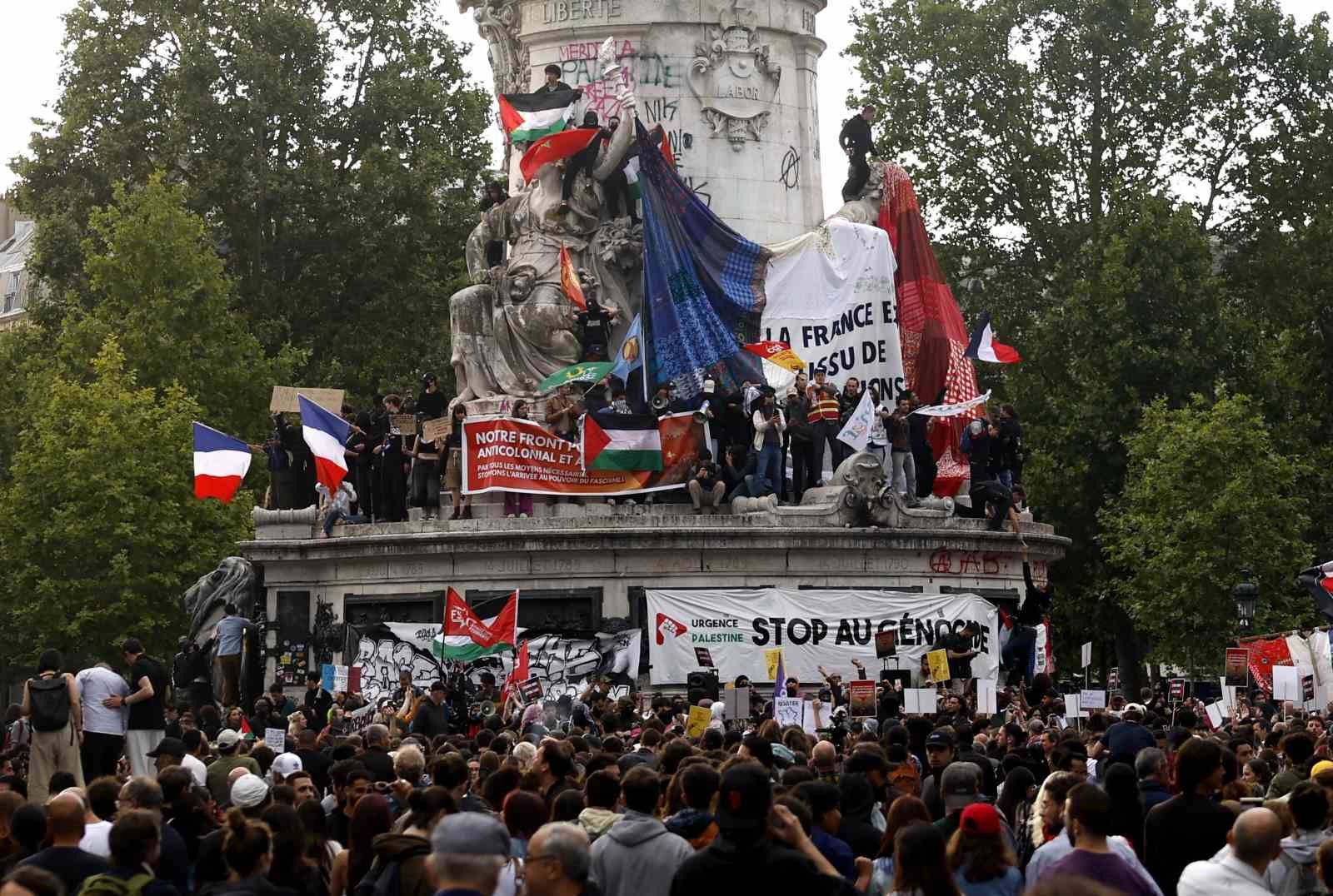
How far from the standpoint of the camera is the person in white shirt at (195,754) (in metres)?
16.3

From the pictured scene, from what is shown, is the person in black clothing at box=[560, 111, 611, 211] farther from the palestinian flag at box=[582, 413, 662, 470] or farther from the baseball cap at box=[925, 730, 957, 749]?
the baseball cap at box=[925, 730, 957, 749]

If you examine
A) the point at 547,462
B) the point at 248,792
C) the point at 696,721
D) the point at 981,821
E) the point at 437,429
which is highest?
the point at 437,429

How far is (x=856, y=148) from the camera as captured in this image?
3788 centimetres

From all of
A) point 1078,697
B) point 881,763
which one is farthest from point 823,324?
point 881,763

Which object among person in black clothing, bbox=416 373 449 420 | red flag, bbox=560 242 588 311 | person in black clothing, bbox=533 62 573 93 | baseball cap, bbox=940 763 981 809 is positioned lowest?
baseball cap, bbox=940 763 981 809

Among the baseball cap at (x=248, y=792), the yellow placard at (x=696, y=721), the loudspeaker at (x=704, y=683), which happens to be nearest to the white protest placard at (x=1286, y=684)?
the loudspeaker at (x=704, y=683)

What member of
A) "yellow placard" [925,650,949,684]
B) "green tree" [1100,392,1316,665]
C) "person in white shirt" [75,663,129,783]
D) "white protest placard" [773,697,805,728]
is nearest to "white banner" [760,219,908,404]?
"yellow placard" [925,650,949,684]

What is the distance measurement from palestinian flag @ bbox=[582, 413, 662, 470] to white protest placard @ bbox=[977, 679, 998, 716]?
558 centimetres

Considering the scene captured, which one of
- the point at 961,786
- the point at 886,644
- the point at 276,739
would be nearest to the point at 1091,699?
the point at 886,644

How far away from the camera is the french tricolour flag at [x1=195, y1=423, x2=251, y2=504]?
3466cm

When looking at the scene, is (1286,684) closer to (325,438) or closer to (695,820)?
(325,438)

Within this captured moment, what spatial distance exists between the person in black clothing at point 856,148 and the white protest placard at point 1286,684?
43.7ft

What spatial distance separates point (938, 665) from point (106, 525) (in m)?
21.4

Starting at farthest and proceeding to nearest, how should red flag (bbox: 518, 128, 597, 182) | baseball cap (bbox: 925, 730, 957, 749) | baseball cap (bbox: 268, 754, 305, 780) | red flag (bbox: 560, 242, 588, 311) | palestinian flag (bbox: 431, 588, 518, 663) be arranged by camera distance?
1. red flag (bbox: 518, 128, 597, 182)
2. red flag (bbox: 560, 242, 588, 311)
3. palestinian flag (bbox: 431, 588, 518, 663)
4. baseball cap (bbox: 268, 754, 305, 780)
5. baseball cap (bbox: 925, 730, 957, 749)
